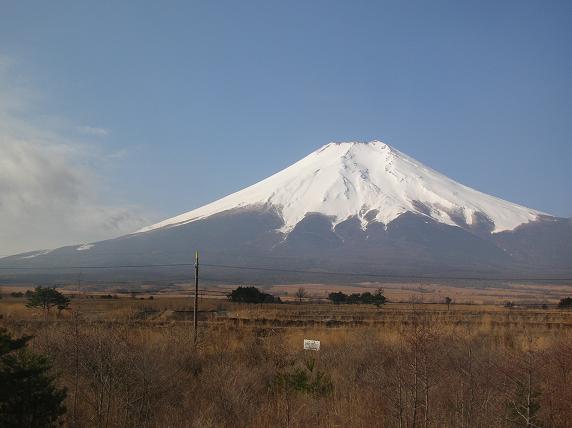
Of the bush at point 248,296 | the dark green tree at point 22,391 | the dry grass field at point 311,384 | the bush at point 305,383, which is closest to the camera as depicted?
the dark green tree at point 22,391

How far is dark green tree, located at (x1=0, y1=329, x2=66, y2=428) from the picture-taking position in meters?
7.46

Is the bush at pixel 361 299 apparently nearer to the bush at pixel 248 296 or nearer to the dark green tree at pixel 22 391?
the bush at pixel 248 296

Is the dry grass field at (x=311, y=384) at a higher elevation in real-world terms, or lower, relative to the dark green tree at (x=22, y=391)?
lower

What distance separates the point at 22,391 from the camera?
763cm

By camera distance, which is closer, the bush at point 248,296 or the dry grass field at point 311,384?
the dry grass field at point 311,384

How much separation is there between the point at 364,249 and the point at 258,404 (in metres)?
161

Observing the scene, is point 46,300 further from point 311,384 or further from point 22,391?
point 22,391

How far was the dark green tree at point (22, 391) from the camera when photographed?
7461 millimetres

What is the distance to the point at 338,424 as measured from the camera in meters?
10.1

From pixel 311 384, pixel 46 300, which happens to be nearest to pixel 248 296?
pixel 46 300

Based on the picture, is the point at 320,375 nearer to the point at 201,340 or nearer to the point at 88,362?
the point at 88,362

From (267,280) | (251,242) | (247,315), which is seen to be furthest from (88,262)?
(247,315)

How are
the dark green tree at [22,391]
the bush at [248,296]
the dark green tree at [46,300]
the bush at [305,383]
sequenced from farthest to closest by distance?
the bush at [248,296] → the dark green tree at [46,300] → the bush at [305,383] → the dark green tree at [22,391]

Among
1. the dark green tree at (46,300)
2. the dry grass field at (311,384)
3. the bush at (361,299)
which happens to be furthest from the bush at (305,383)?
the bush at (361,299)
